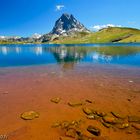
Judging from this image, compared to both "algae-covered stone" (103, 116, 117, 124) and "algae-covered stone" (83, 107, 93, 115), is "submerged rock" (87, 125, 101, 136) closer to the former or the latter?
"algae-covered stone" (103, 116, 117, 124)

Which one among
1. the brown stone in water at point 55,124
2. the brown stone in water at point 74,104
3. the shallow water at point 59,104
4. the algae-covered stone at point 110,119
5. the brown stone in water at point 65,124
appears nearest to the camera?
the shallow water at point 59,104

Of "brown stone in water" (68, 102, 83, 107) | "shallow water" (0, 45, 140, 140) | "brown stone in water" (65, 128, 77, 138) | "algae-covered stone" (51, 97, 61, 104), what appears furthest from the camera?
"algae-covered stone" (51, 97, 61, 104)

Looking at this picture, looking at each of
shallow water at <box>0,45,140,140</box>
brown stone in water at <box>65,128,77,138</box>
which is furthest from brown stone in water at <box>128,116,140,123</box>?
brown stone in water at <box>65,128,77,138</box>

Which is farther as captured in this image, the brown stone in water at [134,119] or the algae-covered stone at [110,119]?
the brown stone in water at [134,119]

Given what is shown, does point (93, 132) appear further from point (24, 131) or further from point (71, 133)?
point (24, 131)

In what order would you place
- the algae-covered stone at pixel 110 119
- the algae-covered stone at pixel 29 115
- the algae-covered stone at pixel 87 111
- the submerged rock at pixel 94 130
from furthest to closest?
the algae-covered stone at pixel 87 111 → the algae-covered stone at pixel 29 115 → the algae-covered stone at pixel 110 119 → the submerged rock at pixel 94 130

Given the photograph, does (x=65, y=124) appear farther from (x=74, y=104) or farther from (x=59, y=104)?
(x=59, y=104)

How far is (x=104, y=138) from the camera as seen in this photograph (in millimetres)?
12531

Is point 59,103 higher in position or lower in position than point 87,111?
lower

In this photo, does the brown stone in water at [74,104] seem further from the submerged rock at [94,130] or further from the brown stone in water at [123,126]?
the brown stone in water at [123,126]

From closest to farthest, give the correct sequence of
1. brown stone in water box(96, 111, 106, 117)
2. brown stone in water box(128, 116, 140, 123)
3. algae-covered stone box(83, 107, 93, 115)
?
brown stone in water box(128, 116, 140, 123)
brown stone in water box(96, 111, 106, 117)
algae-covered stone box(83, 107, 93, 115)

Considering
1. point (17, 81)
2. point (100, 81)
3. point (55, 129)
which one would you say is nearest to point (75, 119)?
point (55, 129)

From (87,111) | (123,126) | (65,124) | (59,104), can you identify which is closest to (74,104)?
(59,104)

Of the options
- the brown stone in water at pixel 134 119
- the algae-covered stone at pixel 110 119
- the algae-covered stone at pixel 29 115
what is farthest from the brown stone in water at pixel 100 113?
the algae-covered stone at pixel 29 115
